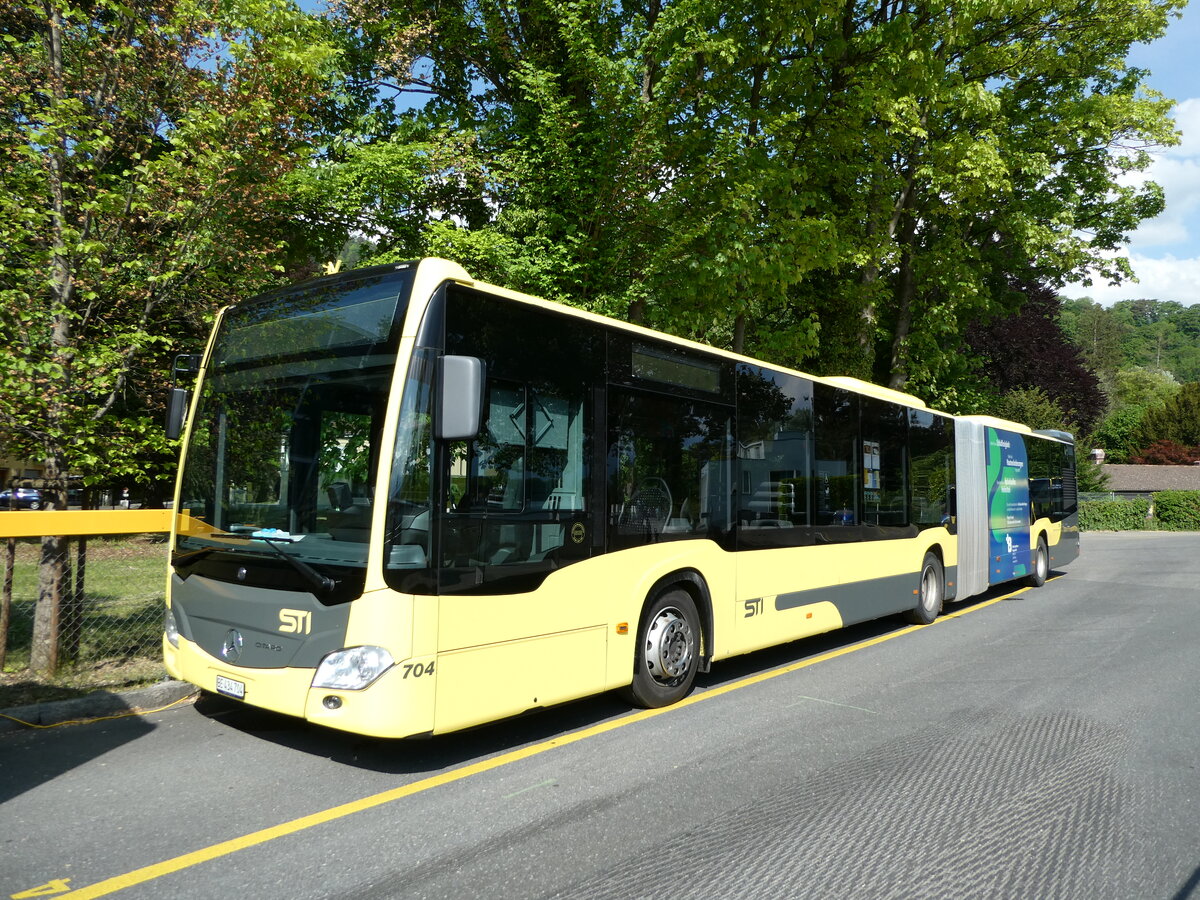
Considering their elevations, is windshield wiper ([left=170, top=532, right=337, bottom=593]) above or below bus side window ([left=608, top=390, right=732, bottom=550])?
below

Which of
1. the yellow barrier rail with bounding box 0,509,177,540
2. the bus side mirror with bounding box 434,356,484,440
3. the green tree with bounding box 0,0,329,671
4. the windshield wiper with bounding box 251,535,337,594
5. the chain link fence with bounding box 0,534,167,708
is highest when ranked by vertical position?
the green tree with bounding box 0,0,329,671

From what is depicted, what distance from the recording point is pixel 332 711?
444 centimetres

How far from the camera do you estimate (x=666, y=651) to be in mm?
6352

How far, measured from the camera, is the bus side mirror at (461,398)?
14.2 feet

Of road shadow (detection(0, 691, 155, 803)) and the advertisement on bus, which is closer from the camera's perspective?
Result: road shadow (detection(0, 691, 155, 803))

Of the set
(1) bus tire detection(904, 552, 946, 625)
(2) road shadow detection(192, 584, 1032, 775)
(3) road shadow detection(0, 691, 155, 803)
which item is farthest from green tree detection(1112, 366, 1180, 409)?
(3) road shadow detection(0, 691, 155, 803)

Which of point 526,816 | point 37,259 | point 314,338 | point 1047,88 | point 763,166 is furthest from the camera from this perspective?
point 1047,88

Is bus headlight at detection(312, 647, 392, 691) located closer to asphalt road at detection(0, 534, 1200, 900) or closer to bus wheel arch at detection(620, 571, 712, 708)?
asphalt road at detection(0, 534, 1200, 900)

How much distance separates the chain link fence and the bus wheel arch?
3834 mm

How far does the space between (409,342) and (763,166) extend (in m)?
9.46

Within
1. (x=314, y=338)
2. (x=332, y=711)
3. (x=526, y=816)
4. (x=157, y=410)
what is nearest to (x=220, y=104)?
(x=157, y=410)

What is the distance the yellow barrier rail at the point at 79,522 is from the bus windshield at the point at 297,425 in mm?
769

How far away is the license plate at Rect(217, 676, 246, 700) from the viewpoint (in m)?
4.84

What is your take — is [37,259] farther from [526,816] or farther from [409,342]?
[526,816]
